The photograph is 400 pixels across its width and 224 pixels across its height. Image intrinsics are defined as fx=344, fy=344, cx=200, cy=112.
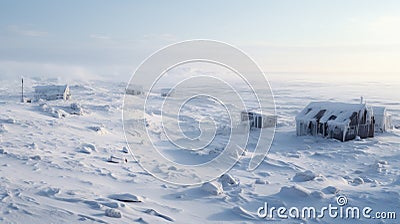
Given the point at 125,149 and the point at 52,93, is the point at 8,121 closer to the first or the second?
the point at 125,149

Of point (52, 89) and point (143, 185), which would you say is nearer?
point (143, 185)

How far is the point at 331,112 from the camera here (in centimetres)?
2542

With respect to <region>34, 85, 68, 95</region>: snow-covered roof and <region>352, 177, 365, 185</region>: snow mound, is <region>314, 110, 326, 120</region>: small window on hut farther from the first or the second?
<region>34, 85, 68, 95</region>: snow-covered roof

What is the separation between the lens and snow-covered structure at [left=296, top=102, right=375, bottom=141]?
2406 cm

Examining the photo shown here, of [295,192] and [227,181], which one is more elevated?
[295,192]

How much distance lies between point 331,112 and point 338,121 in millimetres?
1414

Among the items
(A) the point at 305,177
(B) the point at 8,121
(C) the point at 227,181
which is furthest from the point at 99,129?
(A) the point at 305,177

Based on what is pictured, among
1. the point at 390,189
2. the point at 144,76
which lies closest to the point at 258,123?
the point at 390,189

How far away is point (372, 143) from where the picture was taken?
23.1 metres

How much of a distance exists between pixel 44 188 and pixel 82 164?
3.66m

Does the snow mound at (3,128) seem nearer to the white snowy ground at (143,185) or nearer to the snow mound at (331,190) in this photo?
the white snowy ground at (143,185)

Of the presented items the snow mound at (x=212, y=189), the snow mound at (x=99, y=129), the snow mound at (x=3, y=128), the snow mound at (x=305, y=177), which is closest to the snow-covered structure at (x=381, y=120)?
the snow mound at (x=305, y=177)

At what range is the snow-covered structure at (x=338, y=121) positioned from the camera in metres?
24.1

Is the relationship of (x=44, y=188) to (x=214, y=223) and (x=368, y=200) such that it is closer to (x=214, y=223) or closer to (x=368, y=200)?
(x=214, y=223)
